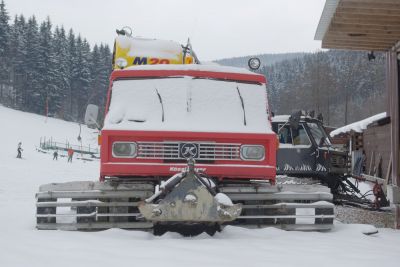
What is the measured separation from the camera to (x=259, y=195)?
641 centimetres

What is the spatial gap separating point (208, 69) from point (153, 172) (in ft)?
5.93

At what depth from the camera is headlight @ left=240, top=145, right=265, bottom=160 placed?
255 inches

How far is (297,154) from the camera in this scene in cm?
1348

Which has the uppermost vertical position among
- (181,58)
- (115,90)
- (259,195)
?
(181,58)

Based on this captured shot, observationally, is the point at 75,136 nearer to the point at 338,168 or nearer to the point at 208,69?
the point at 338,168

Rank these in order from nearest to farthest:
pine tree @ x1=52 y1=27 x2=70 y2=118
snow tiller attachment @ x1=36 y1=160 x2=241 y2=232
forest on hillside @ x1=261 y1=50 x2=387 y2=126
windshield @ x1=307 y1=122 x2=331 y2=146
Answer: snow tiller attachment @ x1=36 y1=160 x2=241 y2=232, windshield @ x1=307 y1=122 x2=331 y2=146, forest on hillside @ x1=261 y1=50 x2=387 y2=126, pine tree @ x1=52 y1=27 x2=70 y2=118

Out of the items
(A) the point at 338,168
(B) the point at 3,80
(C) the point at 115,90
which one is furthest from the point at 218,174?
(B) the point at 3,80

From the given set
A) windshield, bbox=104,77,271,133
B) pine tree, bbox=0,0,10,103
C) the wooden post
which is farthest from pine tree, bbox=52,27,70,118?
windshield, bbox=104,77,271,133

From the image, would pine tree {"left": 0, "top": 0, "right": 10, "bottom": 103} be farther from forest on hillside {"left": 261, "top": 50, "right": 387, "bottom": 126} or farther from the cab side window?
the cab side window

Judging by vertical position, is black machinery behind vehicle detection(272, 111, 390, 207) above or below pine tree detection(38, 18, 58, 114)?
below

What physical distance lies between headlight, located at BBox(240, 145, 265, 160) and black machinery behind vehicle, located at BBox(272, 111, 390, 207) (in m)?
6.87

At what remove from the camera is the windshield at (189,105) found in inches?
262

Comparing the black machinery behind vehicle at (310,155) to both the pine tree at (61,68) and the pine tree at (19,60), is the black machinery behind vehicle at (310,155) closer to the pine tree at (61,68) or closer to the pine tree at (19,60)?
the pine tree at (61,68)

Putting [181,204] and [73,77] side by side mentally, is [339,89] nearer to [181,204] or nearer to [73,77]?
[73,77]
